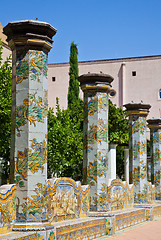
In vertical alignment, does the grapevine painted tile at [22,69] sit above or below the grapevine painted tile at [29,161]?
above

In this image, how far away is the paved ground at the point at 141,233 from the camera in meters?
9.37

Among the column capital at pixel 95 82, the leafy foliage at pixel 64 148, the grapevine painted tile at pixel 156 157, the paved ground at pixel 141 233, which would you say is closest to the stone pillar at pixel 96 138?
the column capital at pixel 95 82

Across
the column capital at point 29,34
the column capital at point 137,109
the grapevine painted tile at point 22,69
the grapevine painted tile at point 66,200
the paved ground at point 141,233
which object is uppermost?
the column capital at point 29,34

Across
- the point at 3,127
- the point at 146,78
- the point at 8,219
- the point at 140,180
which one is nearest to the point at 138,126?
the point at 140,180

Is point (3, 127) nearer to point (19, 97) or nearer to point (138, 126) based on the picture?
point (138, 126)

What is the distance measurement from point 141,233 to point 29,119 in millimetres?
4798

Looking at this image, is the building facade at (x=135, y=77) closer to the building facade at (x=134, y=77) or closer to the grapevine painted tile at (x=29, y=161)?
the building facade at (x=134, y=77)

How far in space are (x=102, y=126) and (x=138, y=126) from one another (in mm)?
3752

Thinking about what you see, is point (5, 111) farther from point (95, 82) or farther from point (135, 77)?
point (135, 77)

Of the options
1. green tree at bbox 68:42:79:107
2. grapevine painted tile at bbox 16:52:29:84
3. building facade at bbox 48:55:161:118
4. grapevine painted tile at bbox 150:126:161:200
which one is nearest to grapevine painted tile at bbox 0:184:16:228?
grapevine painted tile at bbox 16:52:29:84

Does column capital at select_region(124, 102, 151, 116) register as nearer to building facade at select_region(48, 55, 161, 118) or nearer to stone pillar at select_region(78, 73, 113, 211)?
stone pillar at select_region(78, 73, 113, 211)

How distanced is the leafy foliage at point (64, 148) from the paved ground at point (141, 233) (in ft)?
28.4

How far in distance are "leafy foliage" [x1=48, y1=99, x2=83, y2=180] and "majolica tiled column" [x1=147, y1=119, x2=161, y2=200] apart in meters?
4.97

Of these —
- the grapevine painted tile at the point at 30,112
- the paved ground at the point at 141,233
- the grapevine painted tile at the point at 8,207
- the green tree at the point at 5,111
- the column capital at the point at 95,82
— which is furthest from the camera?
the green tree at the point at 5,111
